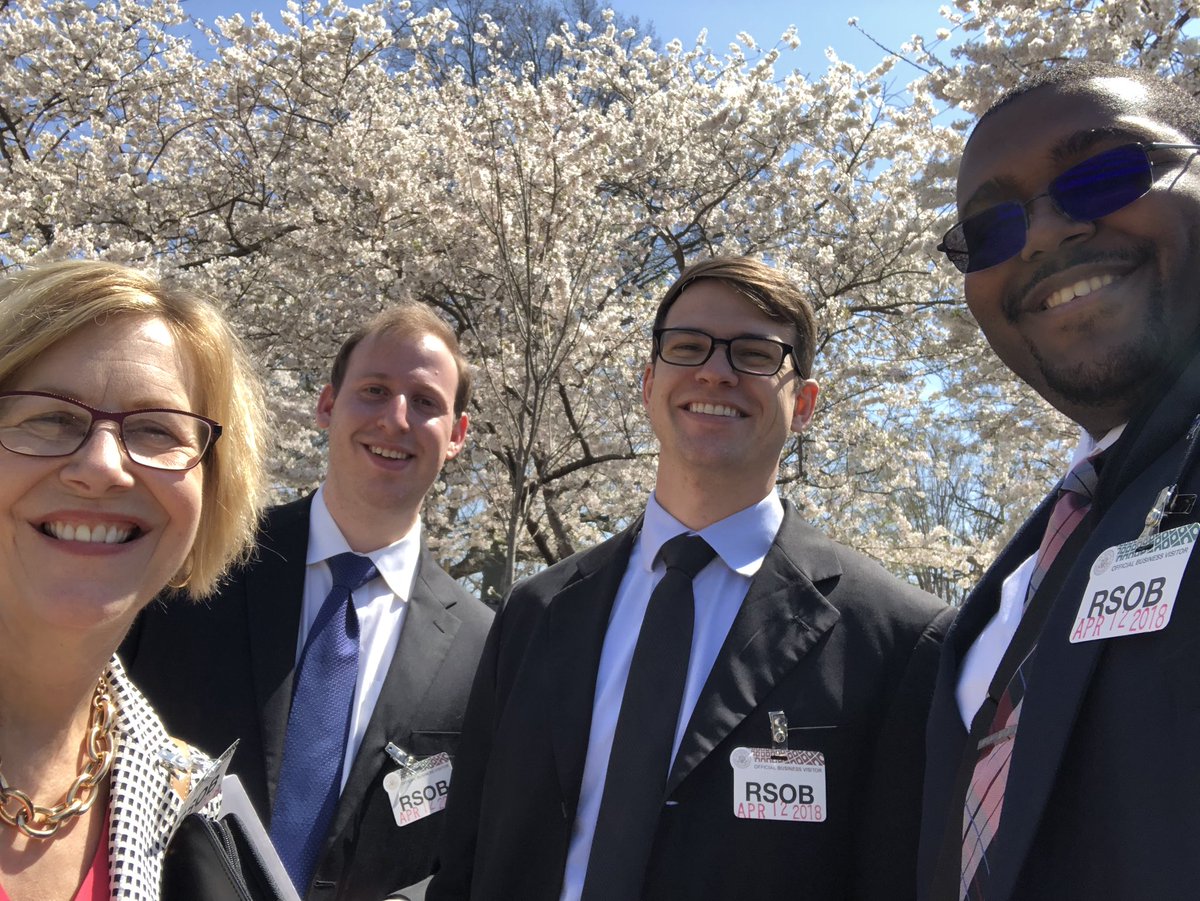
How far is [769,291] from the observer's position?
250 centimetres

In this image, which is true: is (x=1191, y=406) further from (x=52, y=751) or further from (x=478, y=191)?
(x=478, y=191)

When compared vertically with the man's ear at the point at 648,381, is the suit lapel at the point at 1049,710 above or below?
below

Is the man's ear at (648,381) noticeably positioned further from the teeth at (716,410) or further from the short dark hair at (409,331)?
the short dark hair at (409,331)

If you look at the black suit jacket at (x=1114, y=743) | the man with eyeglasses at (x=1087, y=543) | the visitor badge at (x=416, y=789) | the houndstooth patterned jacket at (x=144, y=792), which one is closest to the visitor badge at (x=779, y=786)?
the man with eyeglasses at (x=1087, y=543)

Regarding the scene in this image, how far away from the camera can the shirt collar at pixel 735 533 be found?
91.2 inches

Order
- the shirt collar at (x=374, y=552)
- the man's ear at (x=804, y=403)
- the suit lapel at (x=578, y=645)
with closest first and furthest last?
the suit lapel at (x=578, y=645)
the man's ear at (x=804, y=403)
the shirt collar at (x=374, y=552)

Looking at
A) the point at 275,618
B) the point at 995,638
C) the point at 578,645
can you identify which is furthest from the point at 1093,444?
the point at 275,618

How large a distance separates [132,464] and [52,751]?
51 centimetres

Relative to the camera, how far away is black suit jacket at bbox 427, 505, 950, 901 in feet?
6.24

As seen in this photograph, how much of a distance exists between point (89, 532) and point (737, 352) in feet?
5.34

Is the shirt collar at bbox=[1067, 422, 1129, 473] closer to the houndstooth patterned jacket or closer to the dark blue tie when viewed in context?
the houndstooth patterned jacket

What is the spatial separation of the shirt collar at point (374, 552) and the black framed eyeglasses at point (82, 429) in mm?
1273

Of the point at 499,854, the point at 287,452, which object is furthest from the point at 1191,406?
the point at 287,452

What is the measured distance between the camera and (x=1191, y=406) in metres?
1.37
